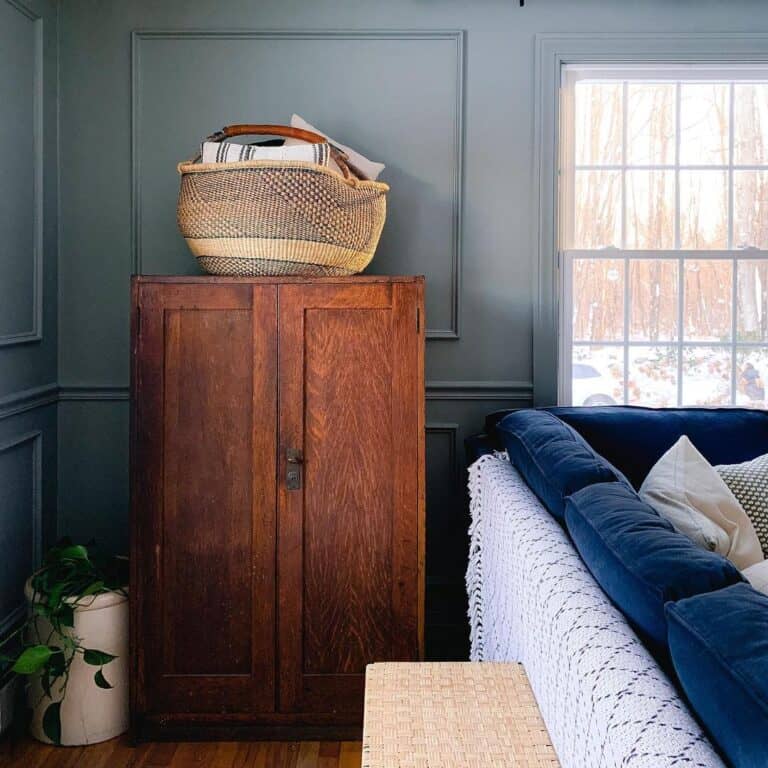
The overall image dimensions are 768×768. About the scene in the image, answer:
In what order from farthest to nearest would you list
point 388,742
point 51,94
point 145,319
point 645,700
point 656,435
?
point 51,94 < point 656,435 < point 145,319 < point 388,742 < point 645,700

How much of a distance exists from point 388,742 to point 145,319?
5.12 feet

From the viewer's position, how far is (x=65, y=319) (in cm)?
315

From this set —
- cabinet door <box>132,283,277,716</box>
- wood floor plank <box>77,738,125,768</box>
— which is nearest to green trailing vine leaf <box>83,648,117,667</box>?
cabinet door <box>132,283,277,716</box>

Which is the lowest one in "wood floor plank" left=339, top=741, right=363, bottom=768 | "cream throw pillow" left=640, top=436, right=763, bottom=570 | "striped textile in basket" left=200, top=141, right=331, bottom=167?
"wood floor plank" left=339, top=741, right=363, bottom=768

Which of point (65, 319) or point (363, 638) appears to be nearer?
point (363, 638)

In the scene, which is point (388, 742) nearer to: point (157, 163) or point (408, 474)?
point (408, 474)

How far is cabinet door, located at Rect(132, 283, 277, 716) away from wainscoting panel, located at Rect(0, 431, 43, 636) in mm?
479

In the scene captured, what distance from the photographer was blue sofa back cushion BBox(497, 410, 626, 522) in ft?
6.25

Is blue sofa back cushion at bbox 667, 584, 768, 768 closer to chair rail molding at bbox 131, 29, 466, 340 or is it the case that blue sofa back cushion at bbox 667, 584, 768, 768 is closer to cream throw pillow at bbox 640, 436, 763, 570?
cream throw pillow at bbox 640, 436, 763, 570

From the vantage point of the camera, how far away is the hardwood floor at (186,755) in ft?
8.08

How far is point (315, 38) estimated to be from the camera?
312 cm

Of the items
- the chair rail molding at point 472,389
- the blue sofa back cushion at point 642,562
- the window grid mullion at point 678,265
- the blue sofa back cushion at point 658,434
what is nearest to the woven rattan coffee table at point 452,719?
the blue sofa back cushion at point 642,562

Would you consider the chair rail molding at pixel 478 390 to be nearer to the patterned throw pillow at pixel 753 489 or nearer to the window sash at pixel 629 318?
the window sash at pixel 629 318

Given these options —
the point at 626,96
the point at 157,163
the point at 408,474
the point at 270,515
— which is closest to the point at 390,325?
the point at 408,474
